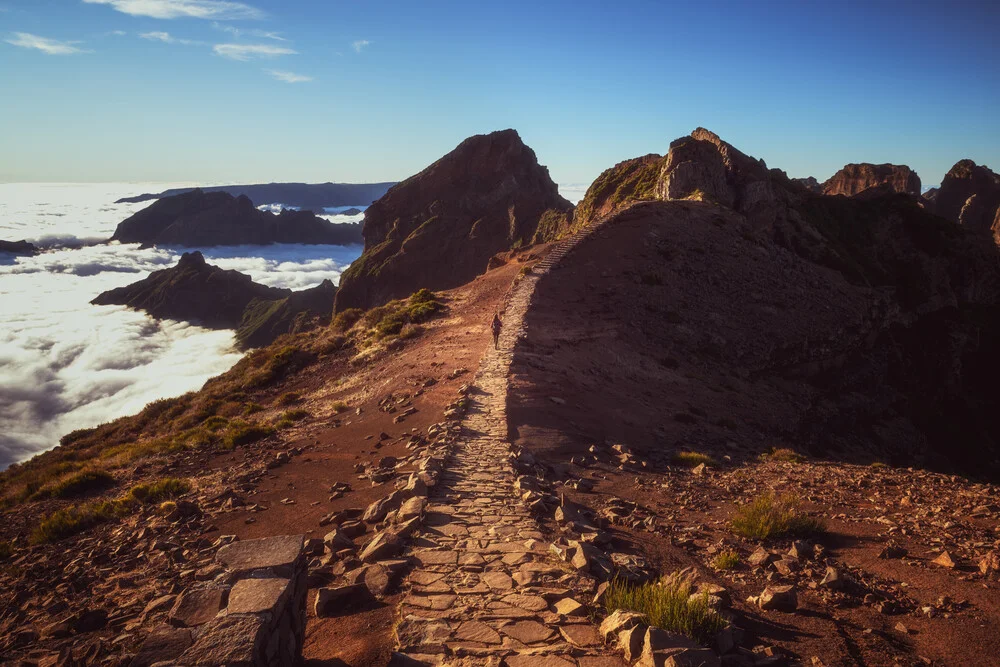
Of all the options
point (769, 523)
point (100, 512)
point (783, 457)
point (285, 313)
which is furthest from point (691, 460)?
point (285, 313)

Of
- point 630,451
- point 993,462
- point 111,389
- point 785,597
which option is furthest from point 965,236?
point 111,389

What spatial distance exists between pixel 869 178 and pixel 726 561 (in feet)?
393

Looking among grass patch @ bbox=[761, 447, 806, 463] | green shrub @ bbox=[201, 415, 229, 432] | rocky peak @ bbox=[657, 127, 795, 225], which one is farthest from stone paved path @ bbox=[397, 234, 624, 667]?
rocky peak @ bbox=[657, 127, 795, 225]

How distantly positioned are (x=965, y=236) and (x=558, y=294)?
5389 centimetres

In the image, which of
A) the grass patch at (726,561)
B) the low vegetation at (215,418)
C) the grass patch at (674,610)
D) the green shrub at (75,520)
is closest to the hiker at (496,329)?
the low vegetation at (215,418)

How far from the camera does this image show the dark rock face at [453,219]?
90.2 meters

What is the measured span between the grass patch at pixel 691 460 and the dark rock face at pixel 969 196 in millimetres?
126003

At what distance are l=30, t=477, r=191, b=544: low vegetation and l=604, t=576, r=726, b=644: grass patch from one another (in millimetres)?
11883

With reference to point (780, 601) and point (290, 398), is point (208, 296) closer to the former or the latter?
point (290, 398)

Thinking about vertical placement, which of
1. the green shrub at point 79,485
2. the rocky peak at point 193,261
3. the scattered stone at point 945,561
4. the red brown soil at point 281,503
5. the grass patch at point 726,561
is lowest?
the rocky peak at point 193,261

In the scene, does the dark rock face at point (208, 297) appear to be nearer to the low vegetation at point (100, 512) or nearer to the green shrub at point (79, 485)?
the green shrub at point (79, 485)

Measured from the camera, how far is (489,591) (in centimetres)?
659

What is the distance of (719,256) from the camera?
3481 cm

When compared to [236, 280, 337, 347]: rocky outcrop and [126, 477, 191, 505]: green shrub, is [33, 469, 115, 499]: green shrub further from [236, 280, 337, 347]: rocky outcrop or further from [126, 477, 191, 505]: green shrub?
[236, 280, 337, 347]: rocky outcrop
